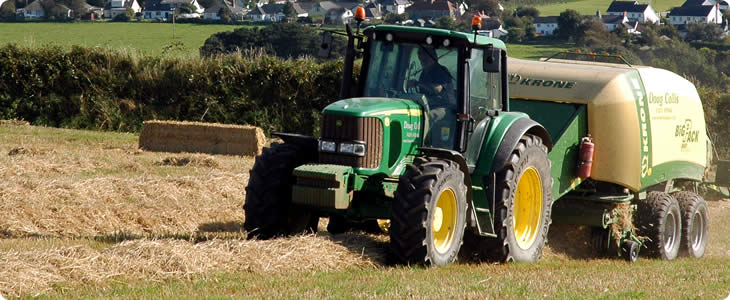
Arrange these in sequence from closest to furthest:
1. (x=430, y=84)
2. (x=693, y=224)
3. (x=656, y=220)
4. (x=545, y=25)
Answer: (x=430, y=84), (x=656, y=220), (x=693, y=224), (x=545, y=25)

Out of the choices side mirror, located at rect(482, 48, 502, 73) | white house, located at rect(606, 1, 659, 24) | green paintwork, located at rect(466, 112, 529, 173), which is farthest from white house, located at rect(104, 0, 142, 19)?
side mirror, located at rect(482, 48, 502, 73)

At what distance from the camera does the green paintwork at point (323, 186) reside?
9875mm

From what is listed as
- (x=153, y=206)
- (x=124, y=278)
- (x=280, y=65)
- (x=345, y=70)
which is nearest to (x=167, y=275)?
(x=124, y=278)

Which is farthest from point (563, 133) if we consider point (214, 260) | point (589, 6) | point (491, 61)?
point (589, 6)

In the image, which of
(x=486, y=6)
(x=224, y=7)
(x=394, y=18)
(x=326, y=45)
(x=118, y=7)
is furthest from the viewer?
(x=118, y=7)

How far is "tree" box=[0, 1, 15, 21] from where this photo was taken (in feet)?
148

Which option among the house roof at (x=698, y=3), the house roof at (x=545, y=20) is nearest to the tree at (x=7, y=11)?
the house roof at (x=545, y=20)

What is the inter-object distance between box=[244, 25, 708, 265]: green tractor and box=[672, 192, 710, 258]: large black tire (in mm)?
1436

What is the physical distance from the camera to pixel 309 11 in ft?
135

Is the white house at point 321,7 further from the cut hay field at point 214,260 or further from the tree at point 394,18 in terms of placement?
the cut hay field at point 214,260

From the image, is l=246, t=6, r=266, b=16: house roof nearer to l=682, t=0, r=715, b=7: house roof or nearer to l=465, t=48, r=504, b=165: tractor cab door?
l=682, t=0, r=715, b=7: house roof

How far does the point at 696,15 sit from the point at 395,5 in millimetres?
15778

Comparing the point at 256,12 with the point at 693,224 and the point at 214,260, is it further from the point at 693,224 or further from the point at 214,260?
the point at 214,260

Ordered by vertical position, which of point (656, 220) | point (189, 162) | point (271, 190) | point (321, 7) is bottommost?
point (189, 162)
